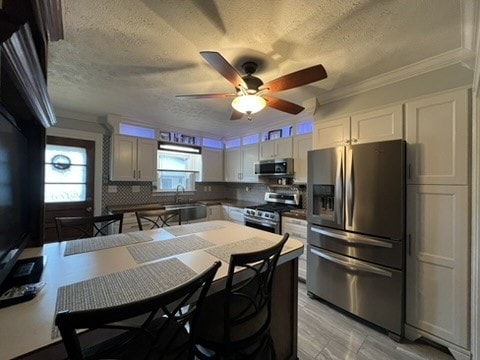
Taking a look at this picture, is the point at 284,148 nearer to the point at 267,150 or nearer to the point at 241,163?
the point at 267,150

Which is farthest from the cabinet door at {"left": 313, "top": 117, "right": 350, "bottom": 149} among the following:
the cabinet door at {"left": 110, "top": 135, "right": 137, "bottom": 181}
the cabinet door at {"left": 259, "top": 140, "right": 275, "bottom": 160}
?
the cabinet door at {"left": 110, "top": 135, "right": 137, "bottom": 181}

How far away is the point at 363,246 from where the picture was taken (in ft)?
6.88

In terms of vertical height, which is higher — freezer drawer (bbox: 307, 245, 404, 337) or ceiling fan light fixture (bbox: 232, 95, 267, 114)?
ceiling fan light fixture (bbox: 232, 95, 267, 114)

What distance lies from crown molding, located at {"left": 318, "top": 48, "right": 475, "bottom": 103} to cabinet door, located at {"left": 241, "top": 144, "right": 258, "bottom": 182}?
177 centimetres

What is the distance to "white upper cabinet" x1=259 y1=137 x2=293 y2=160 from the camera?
352 centimetres

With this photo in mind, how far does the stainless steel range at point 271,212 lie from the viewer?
10.4 feet

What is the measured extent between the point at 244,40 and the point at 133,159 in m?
2.89

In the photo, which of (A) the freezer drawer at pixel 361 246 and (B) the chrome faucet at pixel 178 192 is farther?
(B) the chrome faucet at pixel 178 192

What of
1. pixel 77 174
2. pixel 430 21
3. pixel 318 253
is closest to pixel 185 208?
pixel 77 174

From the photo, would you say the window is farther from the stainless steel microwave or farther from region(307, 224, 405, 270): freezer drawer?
region(307, 224, 405, 270): freezer drawer

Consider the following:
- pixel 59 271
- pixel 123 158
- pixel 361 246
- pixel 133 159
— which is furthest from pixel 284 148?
pixel 59 271

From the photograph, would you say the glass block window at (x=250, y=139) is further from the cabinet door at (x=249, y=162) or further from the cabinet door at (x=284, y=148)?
the cabinet door at (x=284, y=148)

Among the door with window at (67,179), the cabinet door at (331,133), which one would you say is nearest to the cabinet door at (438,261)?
the cabinet door at (331,133)

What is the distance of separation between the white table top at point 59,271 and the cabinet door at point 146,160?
2.18m
